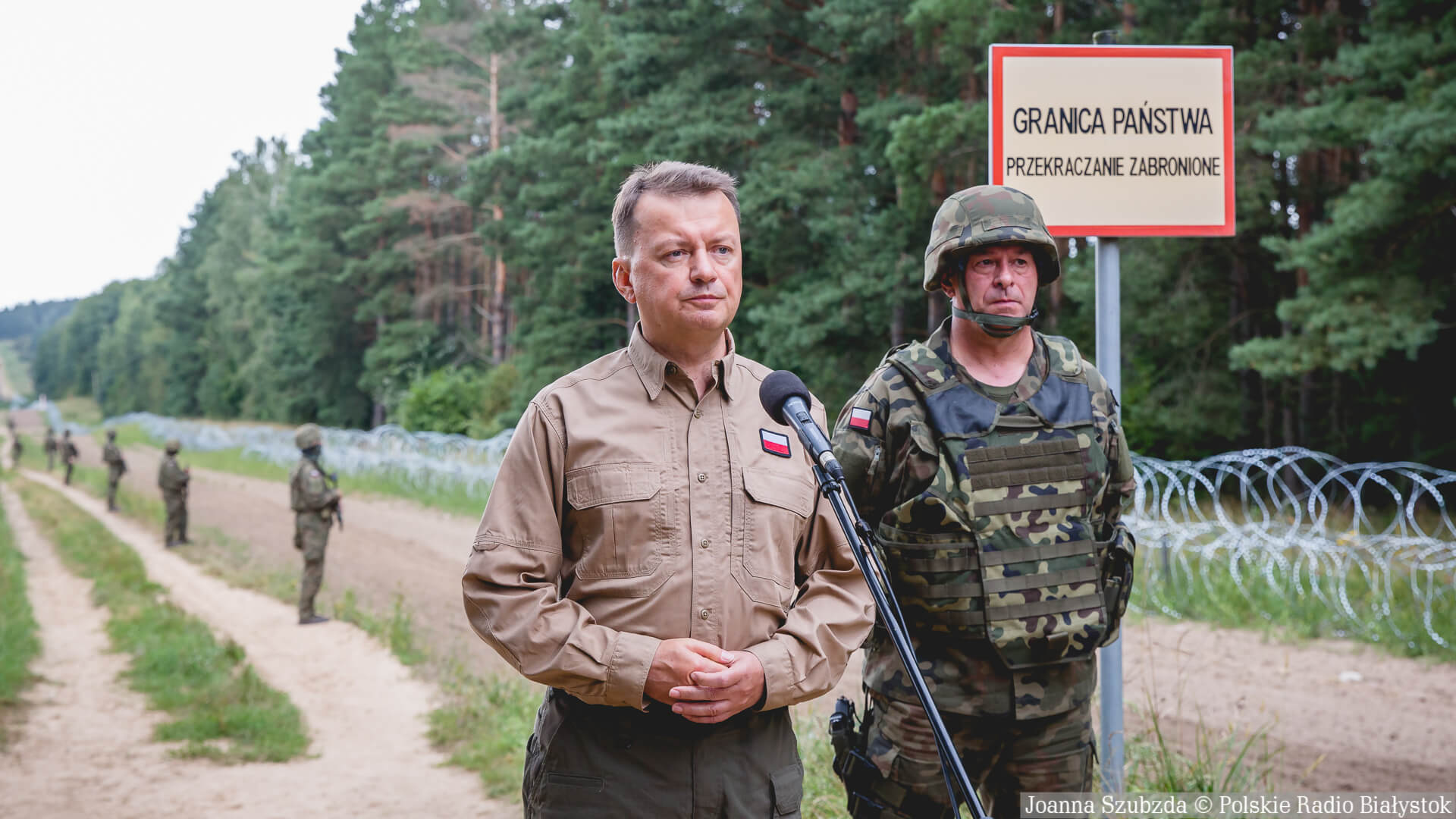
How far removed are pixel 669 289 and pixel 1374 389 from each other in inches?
669

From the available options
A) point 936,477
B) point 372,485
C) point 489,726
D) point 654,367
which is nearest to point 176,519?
point 372,485

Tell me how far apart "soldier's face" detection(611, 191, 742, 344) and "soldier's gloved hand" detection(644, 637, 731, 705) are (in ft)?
2.00

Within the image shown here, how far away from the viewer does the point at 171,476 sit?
1719 centimetres

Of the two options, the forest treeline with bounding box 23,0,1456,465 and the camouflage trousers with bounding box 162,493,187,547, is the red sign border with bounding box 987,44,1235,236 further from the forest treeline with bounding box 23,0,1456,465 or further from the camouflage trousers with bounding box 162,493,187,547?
the camouflage trousers with bounding box 162,493,187,547

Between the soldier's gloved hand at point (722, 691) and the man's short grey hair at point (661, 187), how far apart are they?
0.82 meters

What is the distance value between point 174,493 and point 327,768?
12.7 m

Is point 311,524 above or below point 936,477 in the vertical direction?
below

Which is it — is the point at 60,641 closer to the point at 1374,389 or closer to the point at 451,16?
the point at 1374,389

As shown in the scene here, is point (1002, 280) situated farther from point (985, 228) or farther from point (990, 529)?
point (990, 529)

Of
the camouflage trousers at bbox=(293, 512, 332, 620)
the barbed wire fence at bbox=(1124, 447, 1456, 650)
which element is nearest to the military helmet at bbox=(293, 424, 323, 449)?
the camouflage trousers at bbox=(293, 512, 332, 620)

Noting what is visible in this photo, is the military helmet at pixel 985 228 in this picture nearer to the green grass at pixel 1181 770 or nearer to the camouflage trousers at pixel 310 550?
the green grass at pixel 1181 770

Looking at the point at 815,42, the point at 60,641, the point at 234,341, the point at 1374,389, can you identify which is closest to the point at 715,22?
the point at 815,42

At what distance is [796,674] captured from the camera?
2.13 metres

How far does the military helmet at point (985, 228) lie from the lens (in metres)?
3.01
